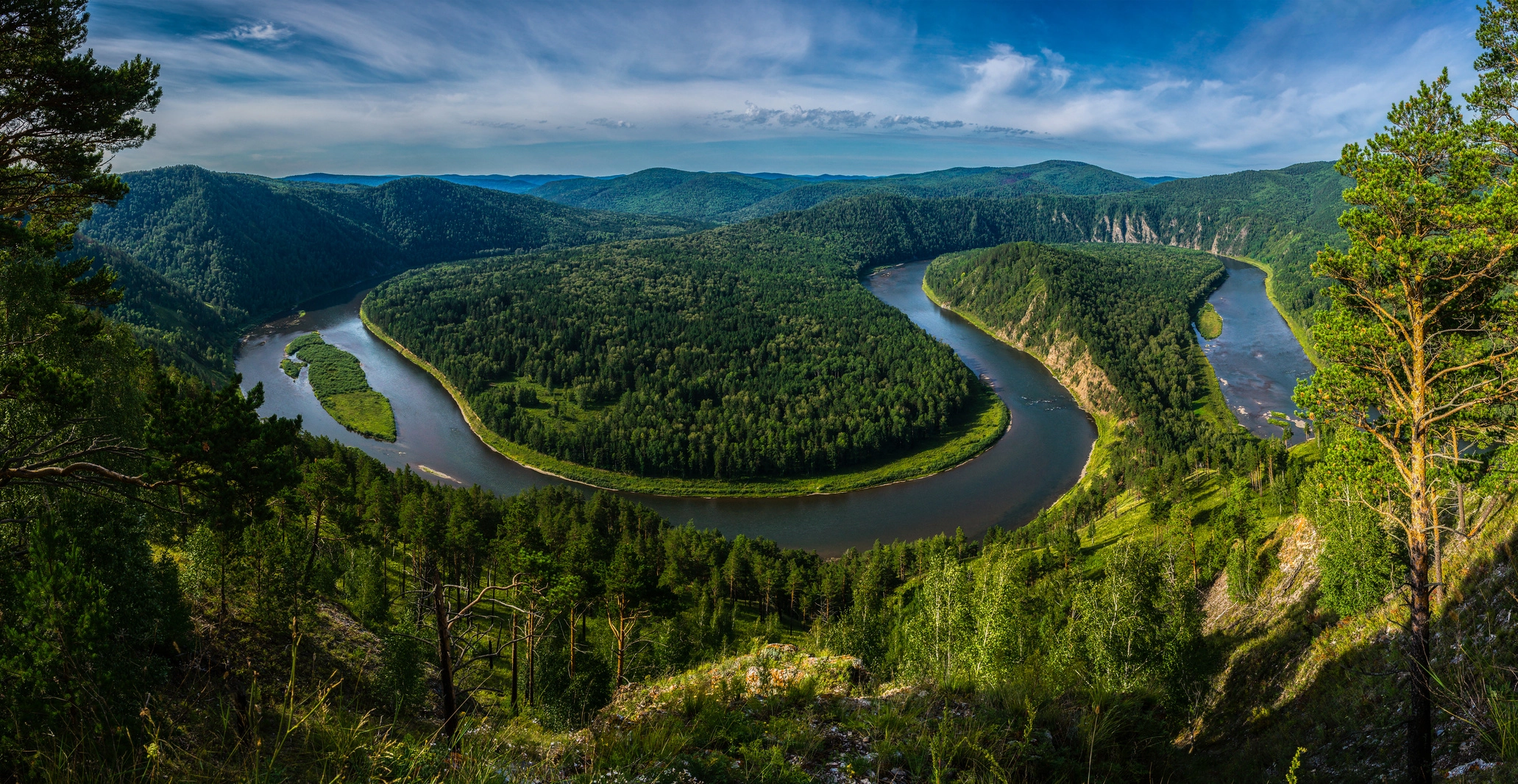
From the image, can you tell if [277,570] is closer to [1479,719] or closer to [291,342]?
[1479,719]

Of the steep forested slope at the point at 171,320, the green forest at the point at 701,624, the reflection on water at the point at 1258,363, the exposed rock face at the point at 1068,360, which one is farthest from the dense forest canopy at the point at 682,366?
the green forest at the point at 701,624

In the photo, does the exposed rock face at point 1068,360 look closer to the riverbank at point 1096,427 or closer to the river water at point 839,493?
the riverbank at point 1096,427

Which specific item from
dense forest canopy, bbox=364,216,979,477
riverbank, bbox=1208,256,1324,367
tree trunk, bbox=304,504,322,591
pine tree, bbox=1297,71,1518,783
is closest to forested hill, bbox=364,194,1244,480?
dense forest canopy, bbox=364,216,979,477

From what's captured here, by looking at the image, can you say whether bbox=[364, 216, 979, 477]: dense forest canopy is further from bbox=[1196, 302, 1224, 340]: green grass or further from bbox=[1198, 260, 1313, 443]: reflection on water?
bbox=[1196, 302, 1224, 340]: green grass

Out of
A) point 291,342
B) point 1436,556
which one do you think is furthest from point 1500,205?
point 291,342

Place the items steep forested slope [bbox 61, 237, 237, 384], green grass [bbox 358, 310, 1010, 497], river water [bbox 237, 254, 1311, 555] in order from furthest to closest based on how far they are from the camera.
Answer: steep forested slope [bbox 61, 237, 237, 384] → green grass [bbox 358, 310, 1010, 497] → river water [bbox 237, 254, 1311, 555]

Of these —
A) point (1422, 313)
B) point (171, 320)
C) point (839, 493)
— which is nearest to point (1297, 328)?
point (839, 493)
